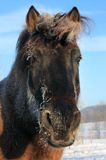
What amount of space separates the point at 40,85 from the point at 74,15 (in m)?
1.35

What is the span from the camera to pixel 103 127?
41.1m

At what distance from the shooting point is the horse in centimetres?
484

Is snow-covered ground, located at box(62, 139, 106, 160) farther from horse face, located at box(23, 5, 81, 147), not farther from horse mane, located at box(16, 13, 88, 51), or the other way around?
horse face, located at box(23, 5, 81, 147)

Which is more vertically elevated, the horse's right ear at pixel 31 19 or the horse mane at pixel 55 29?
the horse's right ear at pixel 31 19

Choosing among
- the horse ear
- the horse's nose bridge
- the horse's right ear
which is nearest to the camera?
the horse's nose bridge

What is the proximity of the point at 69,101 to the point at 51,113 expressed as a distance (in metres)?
0.27

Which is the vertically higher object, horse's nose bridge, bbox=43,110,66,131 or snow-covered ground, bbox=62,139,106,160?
horse's nose bridge, bbox=43,110,66,131

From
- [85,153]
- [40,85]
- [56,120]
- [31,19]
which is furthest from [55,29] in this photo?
[85,153]

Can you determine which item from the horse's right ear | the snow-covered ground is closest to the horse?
the horse's right ear

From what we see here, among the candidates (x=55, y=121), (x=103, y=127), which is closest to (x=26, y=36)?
(x=55, y=121)

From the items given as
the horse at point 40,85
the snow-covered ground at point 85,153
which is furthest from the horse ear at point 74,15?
the snow-covered ground at point 85,153

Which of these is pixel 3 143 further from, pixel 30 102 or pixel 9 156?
pixel 30 102

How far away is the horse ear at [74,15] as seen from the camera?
5820 millimetres

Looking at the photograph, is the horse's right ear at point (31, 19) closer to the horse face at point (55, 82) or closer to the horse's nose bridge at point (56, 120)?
the horse face at point (55, 82)
